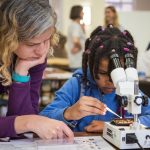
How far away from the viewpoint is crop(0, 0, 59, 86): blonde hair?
47.4 inches

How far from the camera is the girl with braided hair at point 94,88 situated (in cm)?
127

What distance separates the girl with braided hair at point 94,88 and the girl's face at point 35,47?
197 millimetres

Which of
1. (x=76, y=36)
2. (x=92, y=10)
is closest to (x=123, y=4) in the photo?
(x=92, y=10)

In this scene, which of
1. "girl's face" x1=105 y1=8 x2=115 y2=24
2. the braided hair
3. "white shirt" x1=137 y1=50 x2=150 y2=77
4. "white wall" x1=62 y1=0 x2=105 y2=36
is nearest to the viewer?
the braided hair

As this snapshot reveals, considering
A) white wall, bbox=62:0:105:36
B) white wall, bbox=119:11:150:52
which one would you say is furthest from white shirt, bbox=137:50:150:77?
white wall, bbox=62:0:105:36

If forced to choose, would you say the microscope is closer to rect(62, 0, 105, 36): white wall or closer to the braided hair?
the braided hair

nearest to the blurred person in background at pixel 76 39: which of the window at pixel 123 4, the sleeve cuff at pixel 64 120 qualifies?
the window at pixel 123 4

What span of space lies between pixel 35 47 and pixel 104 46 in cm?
26

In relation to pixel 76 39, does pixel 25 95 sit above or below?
below

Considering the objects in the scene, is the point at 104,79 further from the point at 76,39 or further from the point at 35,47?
the point at 76,39

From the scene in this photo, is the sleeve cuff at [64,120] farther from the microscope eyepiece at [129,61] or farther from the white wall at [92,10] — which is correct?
the white wall at [92,10]

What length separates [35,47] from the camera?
127cm

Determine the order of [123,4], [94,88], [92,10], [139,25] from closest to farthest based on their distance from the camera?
1. [94,88]
2. [139,25]
3. [92,10]
4. [123,4]

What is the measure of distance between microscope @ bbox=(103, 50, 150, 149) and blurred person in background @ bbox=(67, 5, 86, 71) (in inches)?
144
